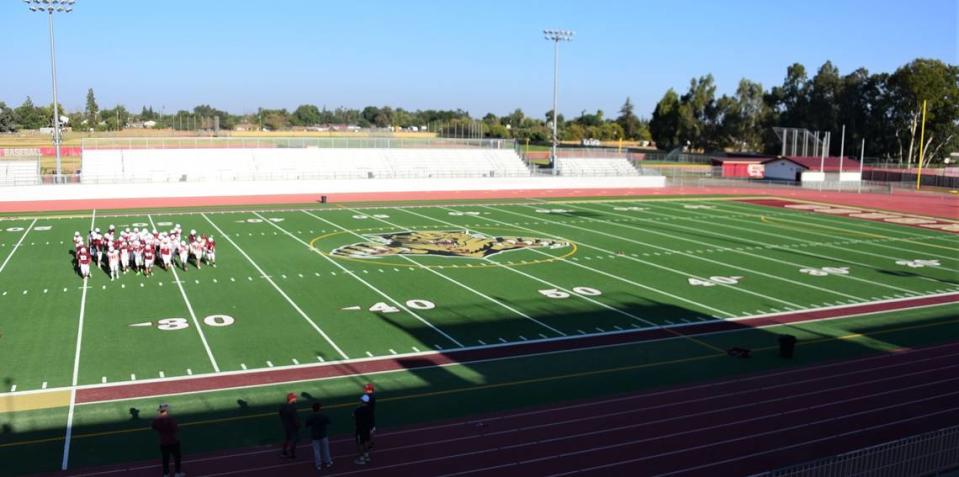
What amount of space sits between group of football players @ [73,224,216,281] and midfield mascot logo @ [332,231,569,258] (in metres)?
4.47

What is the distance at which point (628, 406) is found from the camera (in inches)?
501

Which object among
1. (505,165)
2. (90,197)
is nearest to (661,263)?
(90,197)

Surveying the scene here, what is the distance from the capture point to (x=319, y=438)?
1011 cm

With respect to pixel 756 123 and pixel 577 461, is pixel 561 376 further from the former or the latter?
pixel 756 123

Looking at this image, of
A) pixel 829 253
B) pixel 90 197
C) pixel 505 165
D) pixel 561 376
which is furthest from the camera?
pixel 505 165

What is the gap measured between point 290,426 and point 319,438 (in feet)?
1.59

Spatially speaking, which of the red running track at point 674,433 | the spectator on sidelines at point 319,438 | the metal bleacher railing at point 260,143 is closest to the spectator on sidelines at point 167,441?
the red running track at point 674,433

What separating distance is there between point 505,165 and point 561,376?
47558 mm

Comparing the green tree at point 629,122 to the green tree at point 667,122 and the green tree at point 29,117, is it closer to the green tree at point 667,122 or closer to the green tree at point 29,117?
the green tree at point 667,122

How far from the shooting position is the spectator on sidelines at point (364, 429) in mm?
10344

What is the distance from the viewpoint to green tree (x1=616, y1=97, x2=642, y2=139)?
146000mm

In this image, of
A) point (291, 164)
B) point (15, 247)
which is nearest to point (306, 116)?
point (291, 164)

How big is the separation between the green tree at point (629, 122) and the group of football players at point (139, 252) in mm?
128367

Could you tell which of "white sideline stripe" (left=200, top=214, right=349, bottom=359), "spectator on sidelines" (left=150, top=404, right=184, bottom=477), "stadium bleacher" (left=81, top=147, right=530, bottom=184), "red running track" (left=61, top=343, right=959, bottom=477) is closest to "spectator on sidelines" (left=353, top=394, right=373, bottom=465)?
"red running track" (left=61, top=343, right=959, bottom=477)
